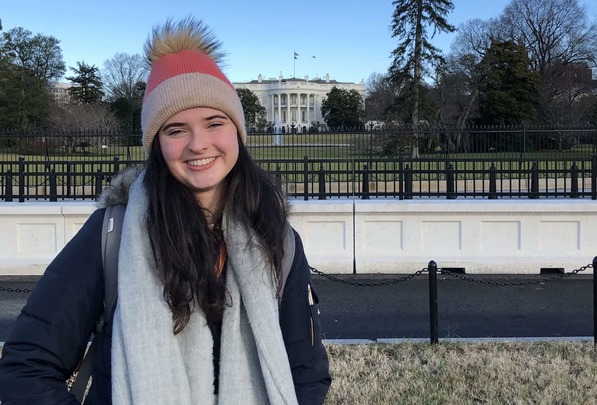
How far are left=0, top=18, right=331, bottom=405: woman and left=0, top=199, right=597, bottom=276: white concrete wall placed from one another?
8.19 m

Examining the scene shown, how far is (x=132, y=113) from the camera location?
160 feet

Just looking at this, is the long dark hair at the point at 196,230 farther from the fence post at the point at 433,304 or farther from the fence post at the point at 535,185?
the fence post at the point at 535,185

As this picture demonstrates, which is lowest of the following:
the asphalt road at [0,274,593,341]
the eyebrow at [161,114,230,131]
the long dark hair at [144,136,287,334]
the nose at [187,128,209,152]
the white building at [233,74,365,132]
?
the asphalt road at [0,274,593,341]

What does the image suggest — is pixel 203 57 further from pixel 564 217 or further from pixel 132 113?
pixel 132 113

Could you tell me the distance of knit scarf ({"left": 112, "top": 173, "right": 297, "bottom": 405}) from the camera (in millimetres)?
1781

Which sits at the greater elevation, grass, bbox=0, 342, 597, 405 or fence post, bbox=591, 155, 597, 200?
fence post, bbox=591, 155, 597, 200

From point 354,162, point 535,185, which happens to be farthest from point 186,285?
point 354,162

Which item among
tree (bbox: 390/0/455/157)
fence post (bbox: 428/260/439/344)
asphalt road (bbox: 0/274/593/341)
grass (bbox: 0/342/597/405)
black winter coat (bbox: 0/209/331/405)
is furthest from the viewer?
tree (bbox: 390/0/455/157)

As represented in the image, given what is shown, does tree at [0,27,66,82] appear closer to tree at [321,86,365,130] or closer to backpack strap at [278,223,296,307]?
tree at [321,86,365,130]

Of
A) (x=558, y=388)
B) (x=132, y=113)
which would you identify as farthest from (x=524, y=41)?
(x=558, y=388)

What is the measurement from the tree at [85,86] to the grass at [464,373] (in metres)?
61.8

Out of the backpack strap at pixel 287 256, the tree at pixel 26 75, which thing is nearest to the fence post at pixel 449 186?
the backpack strap at pixel 287 256

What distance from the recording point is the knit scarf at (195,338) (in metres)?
1.78

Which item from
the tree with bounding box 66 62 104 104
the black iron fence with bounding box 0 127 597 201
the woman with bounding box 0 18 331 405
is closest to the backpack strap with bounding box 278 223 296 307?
the woman with bounding box 0 18 331 405
